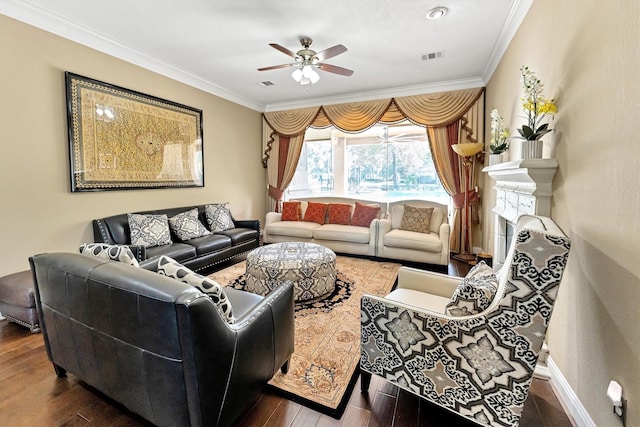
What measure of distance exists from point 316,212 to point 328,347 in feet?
10.2

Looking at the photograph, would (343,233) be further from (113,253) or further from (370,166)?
(113,253)

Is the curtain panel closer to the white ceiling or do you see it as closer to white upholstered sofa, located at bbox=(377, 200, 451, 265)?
the white ceiling

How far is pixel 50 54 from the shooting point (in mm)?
2805

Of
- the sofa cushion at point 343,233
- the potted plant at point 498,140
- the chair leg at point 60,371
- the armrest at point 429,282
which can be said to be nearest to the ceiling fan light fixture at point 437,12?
the potted plant at point 498,140

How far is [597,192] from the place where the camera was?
1.41 meters

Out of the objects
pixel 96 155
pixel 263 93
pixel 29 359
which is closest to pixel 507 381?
pixel 29 359

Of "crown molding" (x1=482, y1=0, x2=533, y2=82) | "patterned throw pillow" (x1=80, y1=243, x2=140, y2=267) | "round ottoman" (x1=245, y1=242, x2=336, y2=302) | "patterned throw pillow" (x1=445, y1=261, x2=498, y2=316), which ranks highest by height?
"crown molding" (x1=482, y1=0, x2=533, y2=82)

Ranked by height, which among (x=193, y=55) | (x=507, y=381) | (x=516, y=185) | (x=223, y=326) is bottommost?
(x=507, y=381)

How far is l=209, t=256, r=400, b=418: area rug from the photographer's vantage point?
1683mm

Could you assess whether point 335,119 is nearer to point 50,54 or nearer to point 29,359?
point 50,54

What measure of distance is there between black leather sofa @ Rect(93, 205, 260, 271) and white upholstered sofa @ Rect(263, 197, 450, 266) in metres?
0.67

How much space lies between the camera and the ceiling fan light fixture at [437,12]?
8.57 ft

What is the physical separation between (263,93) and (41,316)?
14.7 ft

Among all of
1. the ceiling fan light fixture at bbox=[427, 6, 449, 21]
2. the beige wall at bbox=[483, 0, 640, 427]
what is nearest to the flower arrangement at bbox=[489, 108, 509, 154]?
the beige wall at bbox=[483, 0, 640, 427]
